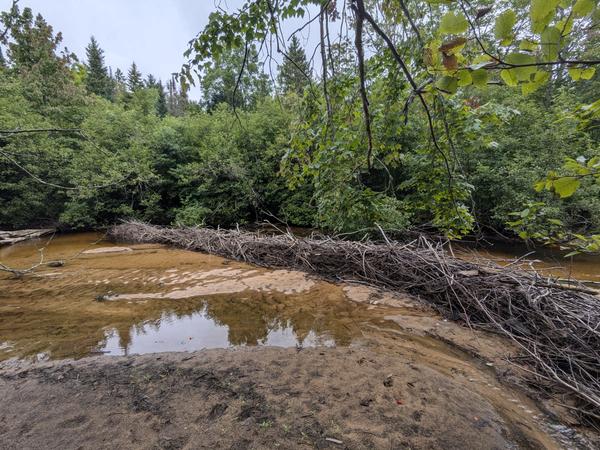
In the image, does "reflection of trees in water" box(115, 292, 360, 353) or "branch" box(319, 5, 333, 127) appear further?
"reflection of trees in water" box(115, 292, 360, 353)

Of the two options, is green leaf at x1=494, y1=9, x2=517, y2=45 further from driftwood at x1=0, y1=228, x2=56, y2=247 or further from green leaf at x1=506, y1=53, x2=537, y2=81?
driftwood at x1=0, y1=228, x2=56, y2=247

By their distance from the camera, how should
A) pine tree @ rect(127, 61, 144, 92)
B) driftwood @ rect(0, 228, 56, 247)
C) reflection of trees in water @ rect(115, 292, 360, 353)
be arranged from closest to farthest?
reflection of trees in water @ rect(115, 292, 360, 353) < driftwood @ rect(0, 228, 56, 247) < pine tree @ rect(127, 61, 144, 92)

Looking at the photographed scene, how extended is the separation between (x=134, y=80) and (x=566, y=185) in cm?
3350

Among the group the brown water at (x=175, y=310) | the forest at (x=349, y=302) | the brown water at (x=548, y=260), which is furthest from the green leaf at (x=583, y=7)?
the brown water at (x=548, y=260)

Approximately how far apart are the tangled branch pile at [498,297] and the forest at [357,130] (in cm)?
63

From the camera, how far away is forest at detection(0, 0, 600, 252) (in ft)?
3.20

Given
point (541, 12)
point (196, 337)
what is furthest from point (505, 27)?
point (196, 337)

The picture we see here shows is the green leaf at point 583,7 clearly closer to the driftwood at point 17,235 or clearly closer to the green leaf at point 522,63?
the green leaf at point 522,63

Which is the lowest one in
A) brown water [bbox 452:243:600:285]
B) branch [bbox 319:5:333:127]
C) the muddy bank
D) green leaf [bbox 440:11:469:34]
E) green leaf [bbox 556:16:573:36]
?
brown water [bbox 452:243:600:285]

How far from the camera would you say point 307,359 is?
233 cm

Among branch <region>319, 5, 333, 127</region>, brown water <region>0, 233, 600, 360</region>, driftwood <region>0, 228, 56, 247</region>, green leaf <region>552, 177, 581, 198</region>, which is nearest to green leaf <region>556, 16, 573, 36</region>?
green leaf <region>552, 177, 581, 198</region>

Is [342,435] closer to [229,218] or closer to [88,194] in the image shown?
[229,218]

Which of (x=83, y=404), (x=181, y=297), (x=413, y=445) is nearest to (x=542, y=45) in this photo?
(x=413, y=445)

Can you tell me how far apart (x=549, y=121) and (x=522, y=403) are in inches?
350
